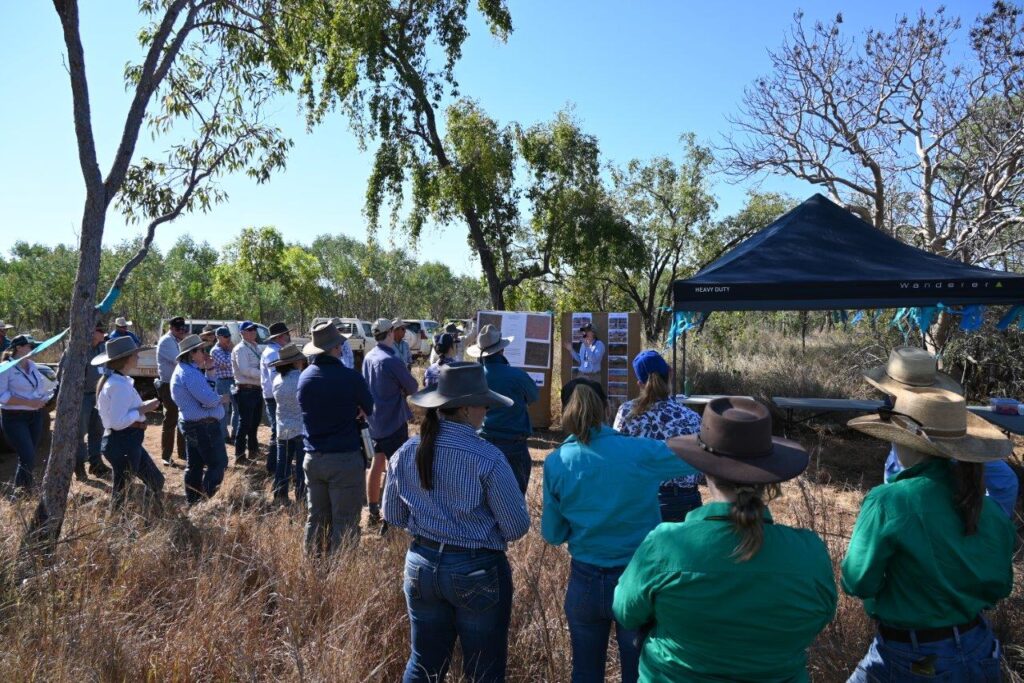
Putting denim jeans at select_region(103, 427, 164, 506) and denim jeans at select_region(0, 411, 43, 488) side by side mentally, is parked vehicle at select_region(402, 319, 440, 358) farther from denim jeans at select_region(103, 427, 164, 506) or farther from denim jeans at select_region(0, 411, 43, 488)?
denim jeans at select_region(103, 427, 164, 506)

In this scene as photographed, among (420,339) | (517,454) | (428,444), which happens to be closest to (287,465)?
(517,454)

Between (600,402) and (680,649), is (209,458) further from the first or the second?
(680,649)

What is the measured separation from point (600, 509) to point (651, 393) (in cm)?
116

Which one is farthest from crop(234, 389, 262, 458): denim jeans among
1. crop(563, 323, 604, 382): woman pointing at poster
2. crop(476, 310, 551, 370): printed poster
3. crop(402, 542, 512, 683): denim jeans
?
crop(402, 542, 512, 683): denim jeans

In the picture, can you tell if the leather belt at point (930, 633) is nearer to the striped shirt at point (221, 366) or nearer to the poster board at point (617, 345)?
the striped shirt at point (221, 366)

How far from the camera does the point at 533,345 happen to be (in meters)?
11.8

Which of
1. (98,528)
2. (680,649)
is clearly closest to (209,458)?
(98,528)

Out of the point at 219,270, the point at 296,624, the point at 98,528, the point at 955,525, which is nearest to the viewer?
the point at 955,525

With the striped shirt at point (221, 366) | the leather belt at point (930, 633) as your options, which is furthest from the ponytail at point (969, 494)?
the striped shirt at point (221, 366)

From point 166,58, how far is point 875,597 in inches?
206

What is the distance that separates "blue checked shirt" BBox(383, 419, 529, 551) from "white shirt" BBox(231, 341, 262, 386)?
248 inches

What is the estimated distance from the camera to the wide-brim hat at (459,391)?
3.07 metres

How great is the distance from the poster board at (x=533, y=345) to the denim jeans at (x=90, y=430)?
561 centimetres

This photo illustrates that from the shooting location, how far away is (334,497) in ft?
16.7
